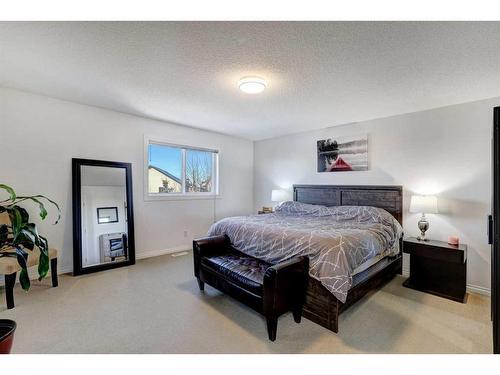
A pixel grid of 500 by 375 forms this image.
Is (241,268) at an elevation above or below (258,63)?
below

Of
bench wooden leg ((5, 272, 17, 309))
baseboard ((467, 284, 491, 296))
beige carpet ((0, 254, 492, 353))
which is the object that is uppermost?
bench wooden leg ((5, 272, 17, 309))

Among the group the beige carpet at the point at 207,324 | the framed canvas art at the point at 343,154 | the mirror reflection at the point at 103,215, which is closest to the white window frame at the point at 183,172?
the mirror reflection at the point at 103,215

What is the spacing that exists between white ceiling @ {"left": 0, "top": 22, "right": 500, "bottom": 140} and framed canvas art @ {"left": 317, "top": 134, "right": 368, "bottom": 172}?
67 centimetres

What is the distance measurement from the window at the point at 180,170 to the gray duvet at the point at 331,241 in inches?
67.7

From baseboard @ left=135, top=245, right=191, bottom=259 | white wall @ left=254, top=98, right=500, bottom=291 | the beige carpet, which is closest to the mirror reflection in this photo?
baseboard @ left=135, top=245, right=191, bottom=259

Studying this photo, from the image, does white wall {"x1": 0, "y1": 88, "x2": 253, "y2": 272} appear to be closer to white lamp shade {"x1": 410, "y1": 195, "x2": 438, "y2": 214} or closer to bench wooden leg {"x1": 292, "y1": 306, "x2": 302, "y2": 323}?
bench wooden leg {"x1": 292, "y1": 306, "x2": 302, "y2": 323}

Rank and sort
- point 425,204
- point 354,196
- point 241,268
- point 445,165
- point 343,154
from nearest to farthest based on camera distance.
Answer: point 241,268 < point 425,204 < point 445,165 < point 354,196 < point 343,154

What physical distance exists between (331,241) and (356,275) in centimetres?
53

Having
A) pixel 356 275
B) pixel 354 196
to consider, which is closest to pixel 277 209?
pixel 354 196

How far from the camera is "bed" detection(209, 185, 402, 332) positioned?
205cm

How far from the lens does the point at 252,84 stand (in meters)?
2.47

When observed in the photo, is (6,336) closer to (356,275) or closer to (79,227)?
(79,227)

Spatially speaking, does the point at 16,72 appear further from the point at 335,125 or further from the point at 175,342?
the point at 335,125
